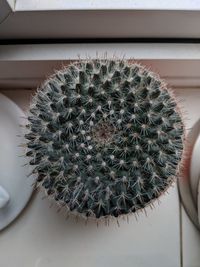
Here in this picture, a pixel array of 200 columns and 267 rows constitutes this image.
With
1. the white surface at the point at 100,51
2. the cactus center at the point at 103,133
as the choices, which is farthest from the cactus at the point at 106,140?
the white surface at the point at 100,51

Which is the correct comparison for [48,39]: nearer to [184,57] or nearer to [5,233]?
[184,57]

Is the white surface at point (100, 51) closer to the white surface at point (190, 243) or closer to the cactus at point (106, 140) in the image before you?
the cactus at point (106, 140)

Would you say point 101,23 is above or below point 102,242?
above

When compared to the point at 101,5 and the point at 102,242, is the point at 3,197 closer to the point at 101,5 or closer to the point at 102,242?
the point at 102,242

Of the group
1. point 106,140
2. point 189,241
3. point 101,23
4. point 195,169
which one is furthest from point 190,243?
point 101,23

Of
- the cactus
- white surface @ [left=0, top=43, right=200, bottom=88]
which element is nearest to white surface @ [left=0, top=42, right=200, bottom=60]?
white surface @ [left=0, top=43, right=200, bottom=88]

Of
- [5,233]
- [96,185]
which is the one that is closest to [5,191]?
[5,233]
